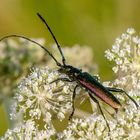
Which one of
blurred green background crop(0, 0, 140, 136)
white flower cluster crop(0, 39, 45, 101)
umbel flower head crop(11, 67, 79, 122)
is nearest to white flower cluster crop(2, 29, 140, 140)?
umbel flower head crop(11, 67, 79, 122)

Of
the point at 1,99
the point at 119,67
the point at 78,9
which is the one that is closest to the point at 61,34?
the point at 78,9

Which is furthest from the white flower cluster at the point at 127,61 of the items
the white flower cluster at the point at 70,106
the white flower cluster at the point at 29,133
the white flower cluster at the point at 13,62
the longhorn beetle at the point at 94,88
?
the white flower cluster at the point at 13,62

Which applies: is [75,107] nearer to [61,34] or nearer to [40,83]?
[40,83]

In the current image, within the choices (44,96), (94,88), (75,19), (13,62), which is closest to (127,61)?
(94,88)

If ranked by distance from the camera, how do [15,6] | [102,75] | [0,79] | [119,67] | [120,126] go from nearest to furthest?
[120,126] < [119,67] < [0,79] < [102,75] < [15,6]

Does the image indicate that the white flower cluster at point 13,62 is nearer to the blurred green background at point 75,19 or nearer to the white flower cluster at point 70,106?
the white flower cluster at point 70,106

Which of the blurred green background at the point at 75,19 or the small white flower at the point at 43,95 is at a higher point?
the blurred green background at the point at 75,19
